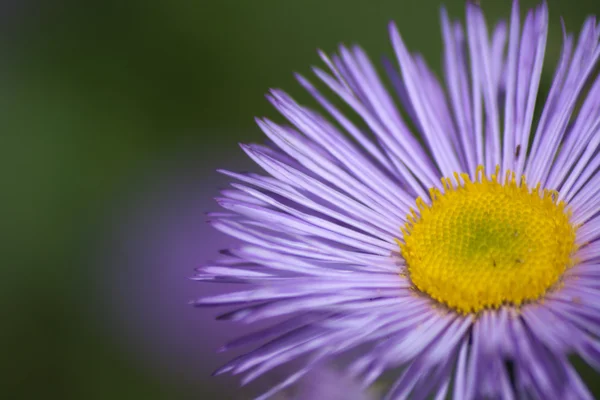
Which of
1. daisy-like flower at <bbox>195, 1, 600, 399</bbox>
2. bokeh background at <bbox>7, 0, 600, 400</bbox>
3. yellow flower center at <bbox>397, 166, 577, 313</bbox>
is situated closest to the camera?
daisy-like flower at <bbox>195, 1, 600, 399</bbox>

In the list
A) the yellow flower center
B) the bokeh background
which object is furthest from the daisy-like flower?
the bokeh background

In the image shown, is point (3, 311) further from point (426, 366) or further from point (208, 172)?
point (426, 366)

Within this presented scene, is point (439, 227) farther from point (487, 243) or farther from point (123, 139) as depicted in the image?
point (123, 139)

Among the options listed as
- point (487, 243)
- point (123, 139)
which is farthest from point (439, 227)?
point (123, 139)

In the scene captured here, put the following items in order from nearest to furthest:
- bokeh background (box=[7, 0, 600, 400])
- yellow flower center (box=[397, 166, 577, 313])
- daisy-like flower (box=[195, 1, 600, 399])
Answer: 1. daisy-like flower (box=[195, 1, 600, 399])
2. yellow flower center (box=[397, 166, 577, 313])
3. bokeh background (box=[7, 0, 600, 400])

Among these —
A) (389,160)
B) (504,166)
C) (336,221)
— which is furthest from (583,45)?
(336,221)

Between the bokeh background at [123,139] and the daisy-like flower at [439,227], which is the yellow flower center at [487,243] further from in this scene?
the bokeh background at [123,139]

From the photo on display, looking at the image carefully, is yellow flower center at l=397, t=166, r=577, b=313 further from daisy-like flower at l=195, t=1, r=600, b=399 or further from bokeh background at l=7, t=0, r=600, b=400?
bokeh background at l=7, t=0, r=600, b=400
